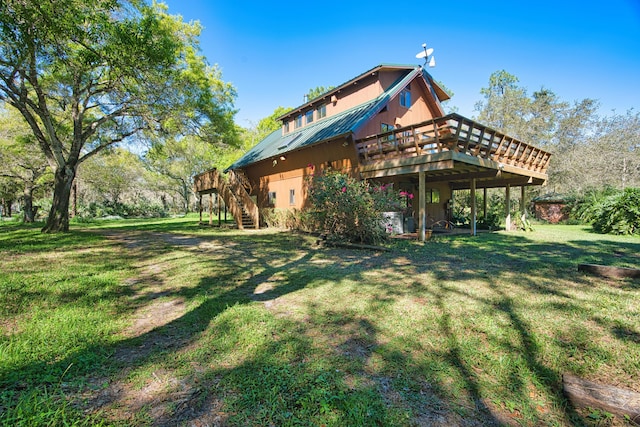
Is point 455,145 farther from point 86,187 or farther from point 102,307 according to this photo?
point 86,187

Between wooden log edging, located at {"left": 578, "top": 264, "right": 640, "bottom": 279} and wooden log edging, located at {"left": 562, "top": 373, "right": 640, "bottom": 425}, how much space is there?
4270mm

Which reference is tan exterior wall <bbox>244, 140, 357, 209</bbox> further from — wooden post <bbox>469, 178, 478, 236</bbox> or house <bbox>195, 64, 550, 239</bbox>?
wooden post <bbox>469, 178, 478, 236</bbox>

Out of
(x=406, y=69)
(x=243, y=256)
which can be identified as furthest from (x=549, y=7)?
(x=243, y=256)

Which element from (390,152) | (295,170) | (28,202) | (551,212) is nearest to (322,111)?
(295,170)

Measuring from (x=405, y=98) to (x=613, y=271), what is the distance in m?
11.9

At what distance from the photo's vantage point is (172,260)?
284 inches

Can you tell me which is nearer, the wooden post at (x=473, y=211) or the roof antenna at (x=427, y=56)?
the wooden post at (x=473, y=211)

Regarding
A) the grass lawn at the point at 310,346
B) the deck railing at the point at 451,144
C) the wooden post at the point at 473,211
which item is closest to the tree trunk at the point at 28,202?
the grass lawn at the point at 310,346

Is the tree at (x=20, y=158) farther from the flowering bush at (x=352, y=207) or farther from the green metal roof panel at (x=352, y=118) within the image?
the flowering bush at (x=352, y=207)

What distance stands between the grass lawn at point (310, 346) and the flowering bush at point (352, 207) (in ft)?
11.6

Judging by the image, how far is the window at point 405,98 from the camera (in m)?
14.8

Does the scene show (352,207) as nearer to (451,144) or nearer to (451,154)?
(451,154)

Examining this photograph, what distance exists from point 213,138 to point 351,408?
1411 cm

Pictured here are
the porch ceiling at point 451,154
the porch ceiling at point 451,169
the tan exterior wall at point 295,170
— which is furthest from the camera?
the tan exterior wall at point 295,170
